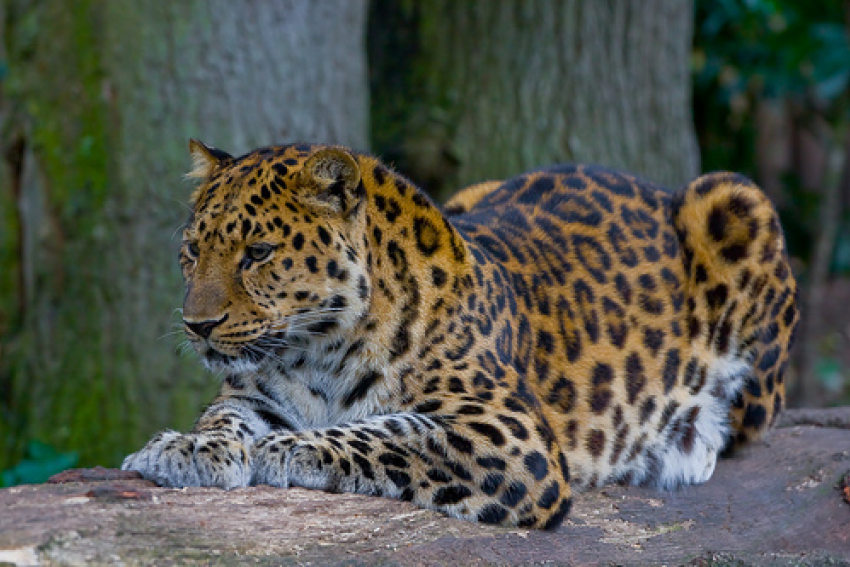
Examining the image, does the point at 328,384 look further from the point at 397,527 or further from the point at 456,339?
the point at 397,527

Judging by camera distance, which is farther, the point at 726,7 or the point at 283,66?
the point at 726,7

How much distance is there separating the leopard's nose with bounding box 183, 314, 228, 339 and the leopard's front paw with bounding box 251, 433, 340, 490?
64cm

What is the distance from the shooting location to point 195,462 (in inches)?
210

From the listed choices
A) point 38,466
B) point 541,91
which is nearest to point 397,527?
point 38,466

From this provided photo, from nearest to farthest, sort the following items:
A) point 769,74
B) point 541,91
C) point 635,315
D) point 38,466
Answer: point 635,315
point 38,466
point 541,91
point 769,74

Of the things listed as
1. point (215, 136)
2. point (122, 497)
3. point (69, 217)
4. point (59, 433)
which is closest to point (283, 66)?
point (215, 136)

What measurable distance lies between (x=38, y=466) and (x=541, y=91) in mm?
5474

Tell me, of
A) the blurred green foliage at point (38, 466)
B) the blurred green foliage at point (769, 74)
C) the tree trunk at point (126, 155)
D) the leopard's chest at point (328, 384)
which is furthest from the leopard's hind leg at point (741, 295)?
the blurred green foliage at point (38, 466)

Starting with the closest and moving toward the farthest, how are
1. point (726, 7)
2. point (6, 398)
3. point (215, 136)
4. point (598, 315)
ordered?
point (598, 315), point (215, 136), point (6, 398), point (726, 7)

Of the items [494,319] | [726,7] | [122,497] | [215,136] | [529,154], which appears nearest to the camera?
[122,497]

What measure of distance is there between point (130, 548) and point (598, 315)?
352cm

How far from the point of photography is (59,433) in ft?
29.0

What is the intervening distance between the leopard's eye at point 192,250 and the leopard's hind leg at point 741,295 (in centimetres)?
336

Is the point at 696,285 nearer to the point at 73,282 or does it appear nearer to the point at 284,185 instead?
the point at 284,185
